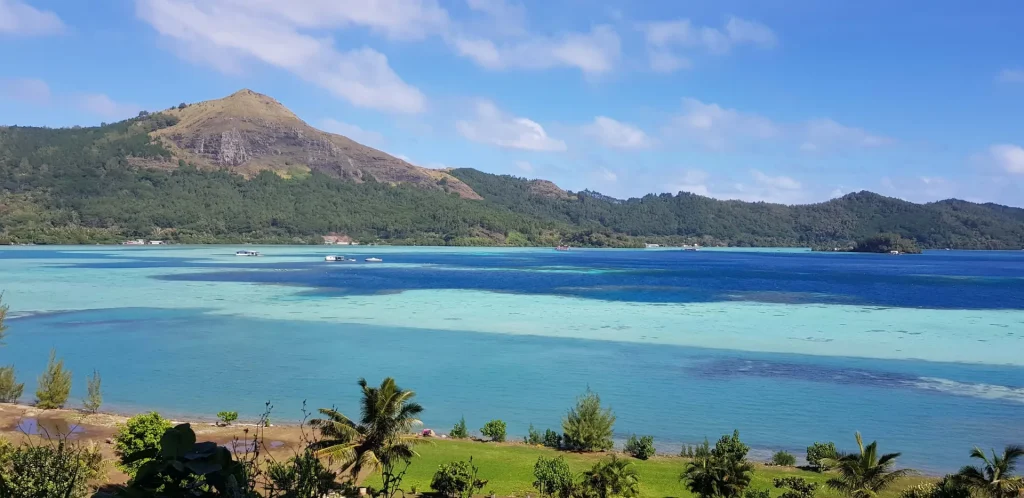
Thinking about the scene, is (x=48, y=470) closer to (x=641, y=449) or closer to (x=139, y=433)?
(x=139, y=433)

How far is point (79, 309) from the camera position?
62.4 m

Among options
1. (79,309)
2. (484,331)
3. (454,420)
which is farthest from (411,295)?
(454,420)

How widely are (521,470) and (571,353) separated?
23.3m

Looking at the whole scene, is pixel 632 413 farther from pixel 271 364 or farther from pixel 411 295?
pixel 411 295

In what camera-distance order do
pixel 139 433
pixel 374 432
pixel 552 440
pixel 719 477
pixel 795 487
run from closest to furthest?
1. pixel 719 477
2. pixel 374 432
3. pixel 795 487
4. pixel 139 433
5. pixel 552 440

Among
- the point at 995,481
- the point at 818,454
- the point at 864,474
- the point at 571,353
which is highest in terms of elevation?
the point at 995,481

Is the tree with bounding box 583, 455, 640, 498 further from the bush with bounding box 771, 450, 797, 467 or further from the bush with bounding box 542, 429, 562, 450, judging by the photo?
the bush with bounding box 771, 450, 797, 467

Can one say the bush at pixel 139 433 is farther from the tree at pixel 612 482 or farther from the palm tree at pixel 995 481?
the palm tree at pixel 995 481

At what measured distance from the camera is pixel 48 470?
21.0ft

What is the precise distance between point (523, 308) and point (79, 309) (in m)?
41.4

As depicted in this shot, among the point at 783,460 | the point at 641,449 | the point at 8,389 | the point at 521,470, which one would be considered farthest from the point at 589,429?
the point at 8,389

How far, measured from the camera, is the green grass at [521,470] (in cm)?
1995

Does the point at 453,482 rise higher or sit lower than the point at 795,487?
lower

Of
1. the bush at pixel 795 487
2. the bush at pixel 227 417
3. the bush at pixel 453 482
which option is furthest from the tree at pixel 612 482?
the bush at pixel 227 417
